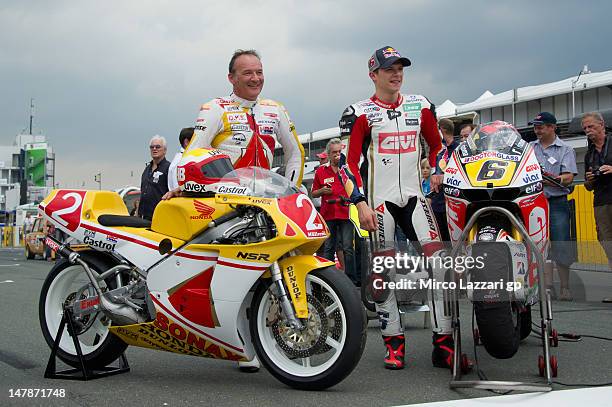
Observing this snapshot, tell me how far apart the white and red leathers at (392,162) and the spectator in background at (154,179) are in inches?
143

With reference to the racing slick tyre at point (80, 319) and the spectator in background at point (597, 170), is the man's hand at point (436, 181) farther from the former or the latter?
the spectator in background at point (597, 170)

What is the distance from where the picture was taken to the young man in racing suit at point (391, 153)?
16.1 feet

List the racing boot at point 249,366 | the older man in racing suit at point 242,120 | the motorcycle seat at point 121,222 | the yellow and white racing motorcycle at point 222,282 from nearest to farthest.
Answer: the yellow and white racing motorcycle at point 222,282 < the motorcycle seat at point 121,222 < the racing boot at point 249,366 < the older man in racing suit at point 242,120

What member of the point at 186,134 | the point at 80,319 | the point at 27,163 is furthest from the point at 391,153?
the point at 27,163

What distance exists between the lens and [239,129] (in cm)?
503

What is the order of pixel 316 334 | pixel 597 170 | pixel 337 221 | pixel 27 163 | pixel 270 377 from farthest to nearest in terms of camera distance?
pixel 27 163 → pixel 337 221 → pixel 597 170 → pixel 270 377 → pixel 316 334

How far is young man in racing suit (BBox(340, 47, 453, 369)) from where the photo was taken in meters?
4.90

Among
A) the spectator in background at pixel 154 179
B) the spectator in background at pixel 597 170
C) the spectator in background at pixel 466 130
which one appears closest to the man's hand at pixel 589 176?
the spectator in background at pixel 597 170

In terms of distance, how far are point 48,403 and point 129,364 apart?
1146 millimetres

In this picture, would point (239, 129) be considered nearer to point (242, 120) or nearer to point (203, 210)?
point (242, 120)

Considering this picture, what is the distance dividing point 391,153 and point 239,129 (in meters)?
1.08

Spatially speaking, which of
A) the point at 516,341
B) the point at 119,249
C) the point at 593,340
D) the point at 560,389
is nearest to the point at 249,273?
the point at 119,249

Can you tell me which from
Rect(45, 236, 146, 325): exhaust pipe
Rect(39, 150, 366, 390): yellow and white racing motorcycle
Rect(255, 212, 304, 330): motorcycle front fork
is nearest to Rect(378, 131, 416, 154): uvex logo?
Rect(39, 150, 366, 390): yellow and white racing motorcycle

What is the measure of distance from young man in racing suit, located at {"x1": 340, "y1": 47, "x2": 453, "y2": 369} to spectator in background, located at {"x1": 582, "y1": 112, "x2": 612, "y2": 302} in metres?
3.96
